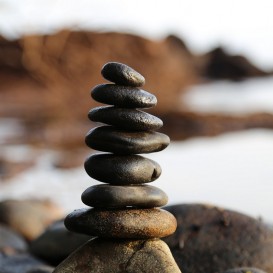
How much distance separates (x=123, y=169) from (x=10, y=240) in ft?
8.45

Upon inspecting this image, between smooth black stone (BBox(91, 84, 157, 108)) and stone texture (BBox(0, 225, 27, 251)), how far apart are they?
230 centimetres

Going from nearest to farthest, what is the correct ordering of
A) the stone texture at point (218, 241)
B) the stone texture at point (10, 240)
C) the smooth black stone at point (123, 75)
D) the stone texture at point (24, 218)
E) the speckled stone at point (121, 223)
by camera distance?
the speckled stone at point (121, 223), the smooth black stone at point (123, 75), the stone texture at point (218, 241), the stone texture at point (10, 240), the stone texture at point (24, 218)

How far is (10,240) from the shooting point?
5773 millimetres

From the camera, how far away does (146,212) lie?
3.52 metres

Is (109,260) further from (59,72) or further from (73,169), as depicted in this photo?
(59,72)

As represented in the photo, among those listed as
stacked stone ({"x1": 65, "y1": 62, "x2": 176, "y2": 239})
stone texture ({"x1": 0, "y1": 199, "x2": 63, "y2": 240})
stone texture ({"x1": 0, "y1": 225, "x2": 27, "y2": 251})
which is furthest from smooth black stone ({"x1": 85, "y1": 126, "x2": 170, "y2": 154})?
stone texture ({"x1": 0, "y1": 199, "x2": 63, "y2": 240})

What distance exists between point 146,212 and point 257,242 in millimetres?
984

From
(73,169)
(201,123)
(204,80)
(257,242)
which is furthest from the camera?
(204,80)

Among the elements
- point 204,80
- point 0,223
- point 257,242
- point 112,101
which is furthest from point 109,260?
point 204,80

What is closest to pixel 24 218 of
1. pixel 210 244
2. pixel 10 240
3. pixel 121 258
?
pixel 10 240

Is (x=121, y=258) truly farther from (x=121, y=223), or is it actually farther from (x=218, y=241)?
(x=218, y=241)

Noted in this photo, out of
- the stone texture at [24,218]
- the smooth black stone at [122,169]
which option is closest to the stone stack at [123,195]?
the smooth black stone at [122,169]

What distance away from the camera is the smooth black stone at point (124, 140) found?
3473 mm

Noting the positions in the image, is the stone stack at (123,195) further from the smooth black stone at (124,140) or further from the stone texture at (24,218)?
the stone texture at (24,218)
